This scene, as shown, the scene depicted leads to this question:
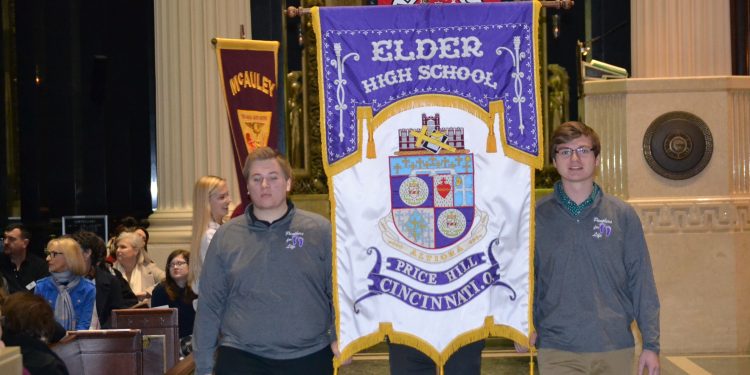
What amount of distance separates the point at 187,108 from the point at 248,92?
4498 mm

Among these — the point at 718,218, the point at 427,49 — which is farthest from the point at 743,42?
the point at 427,49

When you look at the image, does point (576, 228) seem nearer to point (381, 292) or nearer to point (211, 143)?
point (381, 292)

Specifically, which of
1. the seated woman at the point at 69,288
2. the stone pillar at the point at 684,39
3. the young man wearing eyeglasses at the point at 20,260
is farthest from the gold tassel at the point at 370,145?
the stone pillar at the point at 684,39

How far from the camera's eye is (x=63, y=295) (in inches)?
305

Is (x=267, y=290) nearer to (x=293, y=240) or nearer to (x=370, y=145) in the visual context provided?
(x=293, y=240)

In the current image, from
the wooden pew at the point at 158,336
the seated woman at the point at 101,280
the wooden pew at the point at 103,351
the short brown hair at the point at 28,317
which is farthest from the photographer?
the seated woman at the point at 101,280

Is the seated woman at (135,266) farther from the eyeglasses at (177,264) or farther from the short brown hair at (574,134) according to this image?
the short brown hair at (574,134)

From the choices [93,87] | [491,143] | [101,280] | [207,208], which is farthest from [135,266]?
[491,143]

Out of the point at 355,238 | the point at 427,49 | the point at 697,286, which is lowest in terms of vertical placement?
the point at 697,286

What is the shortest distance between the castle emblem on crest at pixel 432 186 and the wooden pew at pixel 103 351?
225 cm

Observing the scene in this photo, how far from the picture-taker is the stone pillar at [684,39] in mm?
11273

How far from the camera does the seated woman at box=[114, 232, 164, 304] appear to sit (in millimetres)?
10117

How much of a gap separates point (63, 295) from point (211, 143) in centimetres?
457

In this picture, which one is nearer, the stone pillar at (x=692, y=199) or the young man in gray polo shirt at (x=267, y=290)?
the young man in gray polo shirt at (x=267, y=290)
